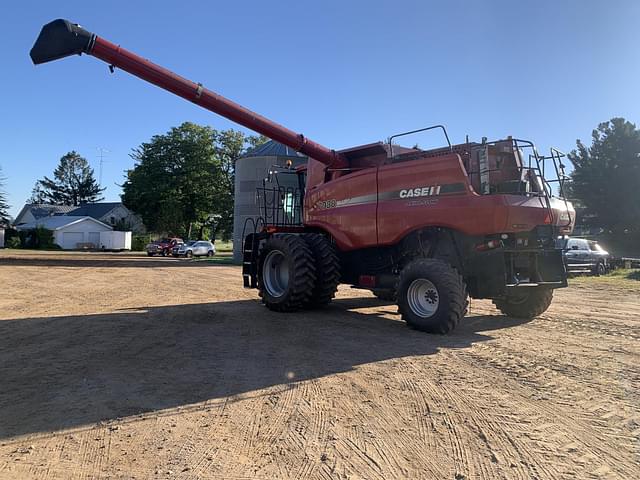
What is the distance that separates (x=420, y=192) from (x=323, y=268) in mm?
2749

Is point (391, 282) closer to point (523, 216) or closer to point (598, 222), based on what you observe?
point (523, 216)

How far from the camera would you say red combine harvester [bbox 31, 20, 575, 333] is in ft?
25.7

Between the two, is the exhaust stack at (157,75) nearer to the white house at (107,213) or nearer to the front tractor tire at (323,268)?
the front tractor tire at (323,268)

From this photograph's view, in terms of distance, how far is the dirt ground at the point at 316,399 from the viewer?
3.51m

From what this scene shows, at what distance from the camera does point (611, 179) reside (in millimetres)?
35594

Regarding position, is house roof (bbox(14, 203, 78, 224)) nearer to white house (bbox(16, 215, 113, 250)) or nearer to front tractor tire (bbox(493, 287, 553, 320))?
white house (bbox(16, 215, 113, 250))

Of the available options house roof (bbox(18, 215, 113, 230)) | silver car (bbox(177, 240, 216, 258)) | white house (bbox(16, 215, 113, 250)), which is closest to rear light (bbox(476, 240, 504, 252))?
silver car (bbox(177, 240, 216, 258))

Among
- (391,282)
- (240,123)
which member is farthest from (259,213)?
(391,282)

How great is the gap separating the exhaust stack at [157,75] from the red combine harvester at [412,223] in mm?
19

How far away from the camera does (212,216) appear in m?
59.0

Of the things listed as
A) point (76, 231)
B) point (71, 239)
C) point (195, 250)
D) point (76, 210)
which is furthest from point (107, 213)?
point (195, 250)

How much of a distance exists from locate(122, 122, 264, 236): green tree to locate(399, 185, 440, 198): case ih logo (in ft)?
161

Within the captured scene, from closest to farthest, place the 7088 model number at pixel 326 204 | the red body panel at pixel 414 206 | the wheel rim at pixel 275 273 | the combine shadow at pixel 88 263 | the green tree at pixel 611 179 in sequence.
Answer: the red body panel at pixel 414 206 → the 7088 model number at pixel 326 204 → the wheel rim at pixel 275 273 → the combine shadow at pixel 88 263 → the green tree at pixel 611 179

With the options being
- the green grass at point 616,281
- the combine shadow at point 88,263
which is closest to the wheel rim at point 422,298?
the green grass at point 616,281
